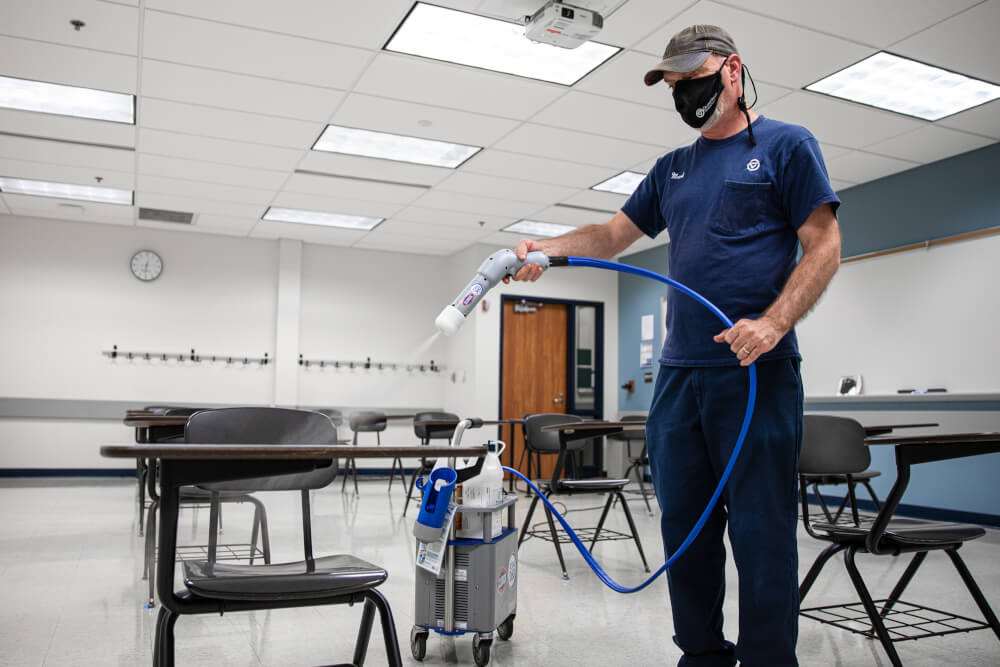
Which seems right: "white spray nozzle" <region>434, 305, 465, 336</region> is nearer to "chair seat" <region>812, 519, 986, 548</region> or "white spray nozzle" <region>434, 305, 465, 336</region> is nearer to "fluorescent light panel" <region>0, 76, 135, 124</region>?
"chair seat" <region>812, 519, 986, 548</region>

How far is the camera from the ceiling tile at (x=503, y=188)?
6.54 meters

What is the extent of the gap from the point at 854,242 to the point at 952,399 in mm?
1623

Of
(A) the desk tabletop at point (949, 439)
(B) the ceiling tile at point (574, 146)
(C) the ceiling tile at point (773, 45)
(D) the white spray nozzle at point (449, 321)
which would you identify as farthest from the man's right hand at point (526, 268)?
(B) the ceiling tile at point (574, 146)

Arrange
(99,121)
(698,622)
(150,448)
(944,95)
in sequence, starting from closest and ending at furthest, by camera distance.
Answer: (150,448) → (698,622) → (944,95) → (99,121)

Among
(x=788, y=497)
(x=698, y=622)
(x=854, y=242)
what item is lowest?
(x=698, y=622)

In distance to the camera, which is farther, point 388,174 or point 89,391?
point 89,391

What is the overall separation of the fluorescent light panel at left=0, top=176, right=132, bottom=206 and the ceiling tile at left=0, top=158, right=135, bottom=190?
0.22m

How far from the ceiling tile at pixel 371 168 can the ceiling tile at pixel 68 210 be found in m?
2.70

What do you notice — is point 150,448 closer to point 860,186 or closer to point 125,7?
point 125,7

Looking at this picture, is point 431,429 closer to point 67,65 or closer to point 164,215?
point 67,65

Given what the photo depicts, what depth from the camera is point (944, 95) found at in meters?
4.75

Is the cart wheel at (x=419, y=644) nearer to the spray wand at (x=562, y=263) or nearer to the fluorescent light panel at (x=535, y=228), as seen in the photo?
the spray wand at (x=562, y=263)

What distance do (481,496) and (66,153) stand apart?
5.26 m

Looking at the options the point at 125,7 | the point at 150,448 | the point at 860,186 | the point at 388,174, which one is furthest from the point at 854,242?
the point at 150,448
